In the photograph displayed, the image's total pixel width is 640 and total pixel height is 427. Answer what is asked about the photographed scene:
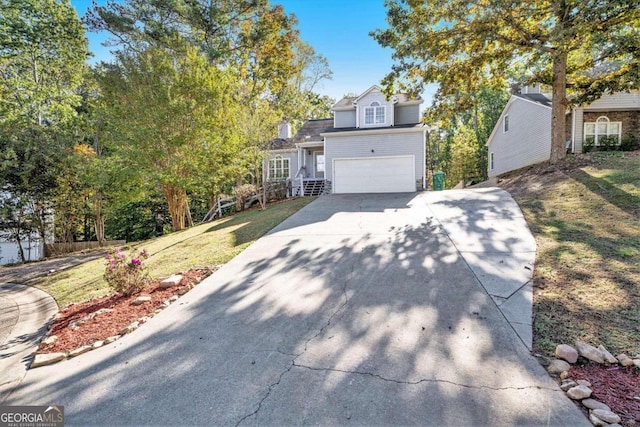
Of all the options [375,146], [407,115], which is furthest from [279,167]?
[407,115]

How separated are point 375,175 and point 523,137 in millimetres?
10085

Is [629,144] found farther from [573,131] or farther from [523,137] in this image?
[523,137]

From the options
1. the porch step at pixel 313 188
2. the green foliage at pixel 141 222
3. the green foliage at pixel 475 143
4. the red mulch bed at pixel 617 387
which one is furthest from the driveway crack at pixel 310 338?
the green foliage at pixel 475 143

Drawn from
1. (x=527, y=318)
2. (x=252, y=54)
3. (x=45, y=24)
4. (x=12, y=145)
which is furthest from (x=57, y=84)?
(x=527, y=318)

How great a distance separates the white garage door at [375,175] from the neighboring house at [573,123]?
7473mm

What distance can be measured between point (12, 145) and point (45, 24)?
8.23 m

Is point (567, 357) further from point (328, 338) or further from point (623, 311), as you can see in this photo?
point (328, 338)

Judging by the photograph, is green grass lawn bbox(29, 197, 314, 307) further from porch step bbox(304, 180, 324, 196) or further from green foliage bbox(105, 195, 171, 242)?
green foliage bbox(105, 195, 171, 242)

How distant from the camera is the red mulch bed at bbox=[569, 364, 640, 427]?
2287mm

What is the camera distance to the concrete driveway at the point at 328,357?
8.16ft

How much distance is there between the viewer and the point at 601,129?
49.8ft

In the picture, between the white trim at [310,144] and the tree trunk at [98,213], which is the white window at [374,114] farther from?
the tree trunk at [98,213]

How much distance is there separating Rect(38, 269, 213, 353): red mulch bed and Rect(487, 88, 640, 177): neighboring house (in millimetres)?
18281

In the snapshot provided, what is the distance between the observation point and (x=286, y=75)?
18797 millimetres
